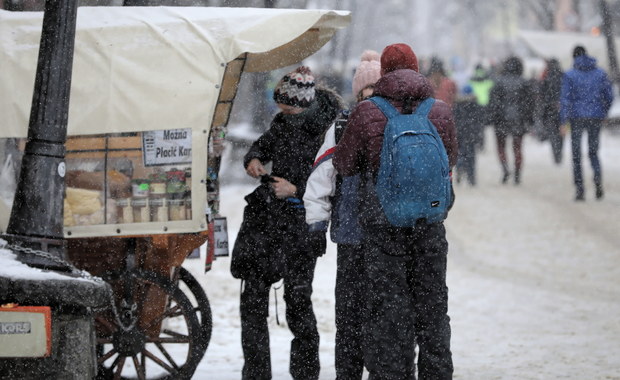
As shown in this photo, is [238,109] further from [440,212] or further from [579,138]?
[440,212]

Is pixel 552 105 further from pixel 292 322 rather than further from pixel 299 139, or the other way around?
pixel 292 322

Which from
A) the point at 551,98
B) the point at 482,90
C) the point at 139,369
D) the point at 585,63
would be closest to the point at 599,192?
the point at 585,63

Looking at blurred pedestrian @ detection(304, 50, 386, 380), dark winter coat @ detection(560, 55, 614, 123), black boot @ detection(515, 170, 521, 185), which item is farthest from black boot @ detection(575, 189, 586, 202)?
blurred pedestrian @ detection(304, 50, 386, 380)

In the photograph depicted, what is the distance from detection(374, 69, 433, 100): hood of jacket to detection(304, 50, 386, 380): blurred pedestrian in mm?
399

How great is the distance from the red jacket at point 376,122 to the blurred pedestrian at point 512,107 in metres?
12.7

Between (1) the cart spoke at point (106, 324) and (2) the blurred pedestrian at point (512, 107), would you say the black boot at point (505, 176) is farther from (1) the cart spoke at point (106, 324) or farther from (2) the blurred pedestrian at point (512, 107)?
(1) the cart spoke at point (106, 324)

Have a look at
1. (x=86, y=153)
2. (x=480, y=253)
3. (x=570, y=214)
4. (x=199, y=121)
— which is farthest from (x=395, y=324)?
(x=570, y=214)

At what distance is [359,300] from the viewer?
626 centimetres

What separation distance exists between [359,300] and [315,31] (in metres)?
2.16

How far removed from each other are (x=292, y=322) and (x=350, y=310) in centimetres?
70

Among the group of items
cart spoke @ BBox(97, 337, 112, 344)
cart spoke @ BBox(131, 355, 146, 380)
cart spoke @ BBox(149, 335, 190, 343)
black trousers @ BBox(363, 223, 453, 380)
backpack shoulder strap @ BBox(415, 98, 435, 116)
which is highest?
backpack shoulder strap @ BBox(415, 98, 435, 116)

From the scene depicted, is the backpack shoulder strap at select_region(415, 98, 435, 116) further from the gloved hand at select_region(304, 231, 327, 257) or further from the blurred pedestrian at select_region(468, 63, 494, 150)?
the blurred pedestrian at select_region(468, 63, 494, 150)

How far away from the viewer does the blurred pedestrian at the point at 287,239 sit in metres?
6.80

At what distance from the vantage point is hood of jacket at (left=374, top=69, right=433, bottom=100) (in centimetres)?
562
